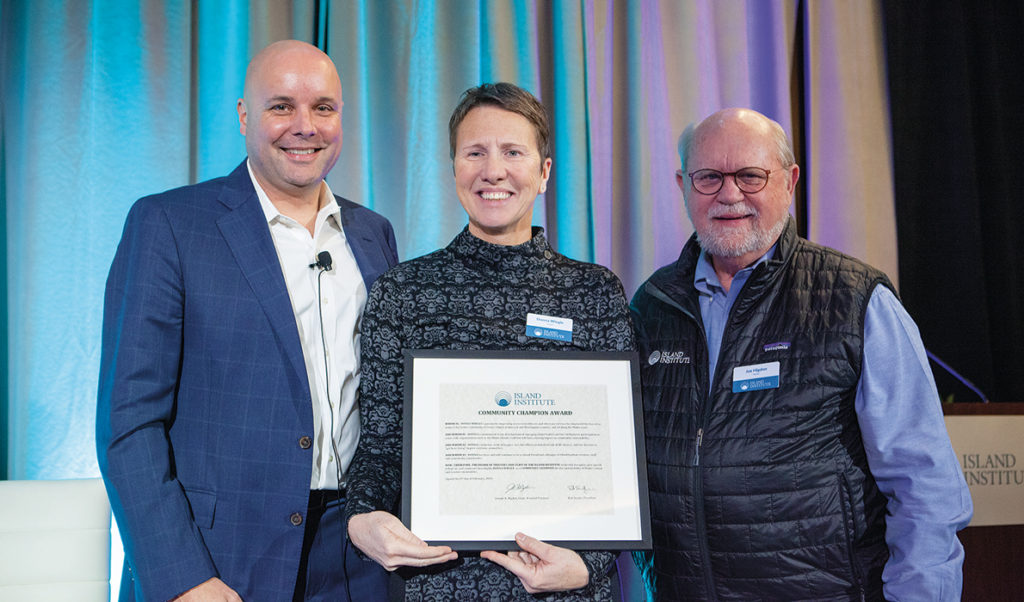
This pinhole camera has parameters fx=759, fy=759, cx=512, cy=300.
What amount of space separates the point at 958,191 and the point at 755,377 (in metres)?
2.64

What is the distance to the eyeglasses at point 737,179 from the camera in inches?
84.9

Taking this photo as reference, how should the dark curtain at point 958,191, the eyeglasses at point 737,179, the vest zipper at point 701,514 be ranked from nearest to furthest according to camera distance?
1. the vest zipper at point 701,514
2. the eyeglasses at point 737,179
3. the dark curtain at point 958,191

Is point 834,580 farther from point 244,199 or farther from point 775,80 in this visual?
point 775,80

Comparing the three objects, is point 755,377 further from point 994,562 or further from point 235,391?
point 994,562

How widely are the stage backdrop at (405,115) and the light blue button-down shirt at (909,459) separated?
156 cm

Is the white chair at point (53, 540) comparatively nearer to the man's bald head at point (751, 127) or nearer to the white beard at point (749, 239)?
the white beard at point (749, 239)

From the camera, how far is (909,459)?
6.07 ft

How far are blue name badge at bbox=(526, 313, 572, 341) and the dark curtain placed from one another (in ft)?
8.91

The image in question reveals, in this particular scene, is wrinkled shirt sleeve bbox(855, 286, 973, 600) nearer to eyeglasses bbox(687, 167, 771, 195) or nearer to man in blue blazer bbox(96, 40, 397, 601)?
eyeglasses bbox(687, 167, 771, 195)

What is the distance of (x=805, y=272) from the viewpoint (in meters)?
2.05

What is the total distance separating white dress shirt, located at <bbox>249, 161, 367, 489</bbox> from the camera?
75.3 inches

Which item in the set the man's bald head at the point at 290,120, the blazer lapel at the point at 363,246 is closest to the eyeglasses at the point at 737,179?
the blazer lapel at the point at 363,246

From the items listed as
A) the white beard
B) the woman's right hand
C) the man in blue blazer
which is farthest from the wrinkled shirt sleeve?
the man in blue blazer

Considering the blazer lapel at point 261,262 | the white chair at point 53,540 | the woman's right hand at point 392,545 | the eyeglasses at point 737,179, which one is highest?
the eyeglasses at point 737,179
